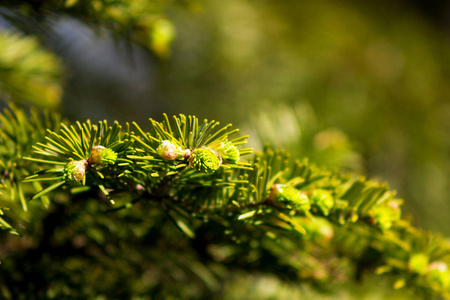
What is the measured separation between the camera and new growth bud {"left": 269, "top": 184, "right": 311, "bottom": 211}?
29cm

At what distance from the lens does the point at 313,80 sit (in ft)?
3.94

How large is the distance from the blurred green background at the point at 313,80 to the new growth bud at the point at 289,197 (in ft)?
2.53

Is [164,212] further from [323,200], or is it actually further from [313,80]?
[313,80]

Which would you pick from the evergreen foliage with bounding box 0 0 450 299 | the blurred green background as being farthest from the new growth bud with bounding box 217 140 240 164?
the blurred green background

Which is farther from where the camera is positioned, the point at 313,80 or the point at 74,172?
the point at 313,80

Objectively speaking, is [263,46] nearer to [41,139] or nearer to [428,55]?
[428,55]

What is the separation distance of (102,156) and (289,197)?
0.47ft

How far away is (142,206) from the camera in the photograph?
413mm

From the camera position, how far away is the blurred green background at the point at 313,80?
111 centimetres

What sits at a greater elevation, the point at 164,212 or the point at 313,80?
the point at 313,80

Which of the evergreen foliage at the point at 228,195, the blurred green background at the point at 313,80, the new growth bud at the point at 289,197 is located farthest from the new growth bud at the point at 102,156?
the blurred green background at the point at 313,80

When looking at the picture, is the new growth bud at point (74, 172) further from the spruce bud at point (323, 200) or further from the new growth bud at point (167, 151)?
the spruce bud at point (323, 200)

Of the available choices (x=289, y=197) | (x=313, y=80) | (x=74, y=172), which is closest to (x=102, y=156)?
(x=74, y=172)

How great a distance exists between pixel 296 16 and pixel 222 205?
1.12 metres
